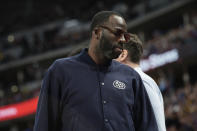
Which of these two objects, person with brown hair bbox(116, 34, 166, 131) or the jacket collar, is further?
person with brown hair bbox(116, 34, 166, 131)

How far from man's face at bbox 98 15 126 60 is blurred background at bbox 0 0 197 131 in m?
10.3

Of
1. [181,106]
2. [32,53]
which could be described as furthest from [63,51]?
[181,106]

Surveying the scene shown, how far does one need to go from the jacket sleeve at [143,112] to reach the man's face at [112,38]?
0.36 m

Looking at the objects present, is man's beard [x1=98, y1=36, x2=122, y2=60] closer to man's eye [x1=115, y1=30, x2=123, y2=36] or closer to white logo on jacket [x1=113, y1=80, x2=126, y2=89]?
man's eye [x1=115, y1=30, x2=123, y2=36]

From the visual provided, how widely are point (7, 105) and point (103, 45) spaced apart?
2219cm

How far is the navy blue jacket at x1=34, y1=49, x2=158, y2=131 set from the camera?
2832mm

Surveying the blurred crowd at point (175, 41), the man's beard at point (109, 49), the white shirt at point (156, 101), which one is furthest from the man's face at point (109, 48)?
the blurred crowd at point (175, 41)

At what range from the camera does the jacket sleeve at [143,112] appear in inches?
118

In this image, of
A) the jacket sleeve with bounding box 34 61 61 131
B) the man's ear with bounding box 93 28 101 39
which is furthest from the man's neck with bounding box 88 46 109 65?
the jacket sleeve with bounding box 34 61 61 131

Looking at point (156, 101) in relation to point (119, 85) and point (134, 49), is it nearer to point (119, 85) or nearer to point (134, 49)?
point (119, 85)

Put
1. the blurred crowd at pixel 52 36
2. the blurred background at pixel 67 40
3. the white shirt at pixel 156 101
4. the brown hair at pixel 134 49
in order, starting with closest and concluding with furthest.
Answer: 1. the white shirt at pixel 156 101
2. the brown hair at pixel 134 49
3. the blurred background at pixel 67 40
4. the blurred crowd at pixel 52 36

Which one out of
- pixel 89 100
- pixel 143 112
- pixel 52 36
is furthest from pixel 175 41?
pixel 52 36

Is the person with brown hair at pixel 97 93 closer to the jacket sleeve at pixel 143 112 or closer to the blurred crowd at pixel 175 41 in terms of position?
the jacket sleeve at pixel 143 112

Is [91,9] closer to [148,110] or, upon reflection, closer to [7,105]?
[7,105]
